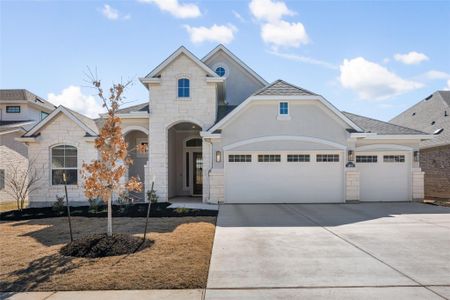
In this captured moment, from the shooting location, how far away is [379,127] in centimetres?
1673

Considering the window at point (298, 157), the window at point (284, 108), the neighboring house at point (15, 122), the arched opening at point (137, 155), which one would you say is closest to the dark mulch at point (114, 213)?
the arched opening at point (137, 155)

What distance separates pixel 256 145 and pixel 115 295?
11131mm

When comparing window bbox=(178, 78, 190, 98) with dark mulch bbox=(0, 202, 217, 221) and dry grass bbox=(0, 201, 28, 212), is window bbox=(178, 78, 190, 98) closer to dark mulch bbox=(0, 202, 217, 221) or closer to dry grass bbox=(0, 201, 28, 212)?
dark mulch bbox=(0, 202, 217, 221)

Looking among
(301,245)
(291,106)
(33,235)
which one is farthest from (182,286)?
(291,106)

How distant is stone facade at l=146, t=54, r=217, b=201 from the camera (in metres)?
15.8

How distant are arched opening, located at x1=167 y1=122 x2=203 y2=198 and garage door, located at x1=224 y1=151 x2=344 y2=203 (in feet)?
14.9

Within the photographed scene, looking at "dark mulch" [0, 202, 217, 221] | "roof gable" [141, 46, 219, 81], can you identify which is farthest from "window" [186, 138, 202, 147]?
"dark mulch" [0, 202, 217, 221]

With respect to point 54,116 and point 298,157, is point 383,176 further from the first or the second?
point 54,116

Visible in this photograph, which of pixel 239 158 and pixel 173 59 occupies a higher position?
pixel 173 59

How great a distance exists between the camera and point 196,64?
15.7 m

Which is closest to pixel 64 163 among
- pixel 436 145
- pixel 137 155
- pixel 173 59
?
pixel 137 155

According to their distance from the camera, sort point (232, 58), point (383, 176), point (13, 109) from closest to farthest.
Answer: point (383, 176)
point (232, 58)
point (13, 109)

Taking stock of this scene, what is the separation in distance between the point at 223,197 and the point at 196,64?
6281 mm

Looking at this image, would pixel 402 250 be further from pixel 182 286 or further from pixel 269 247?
pixel 182 286
